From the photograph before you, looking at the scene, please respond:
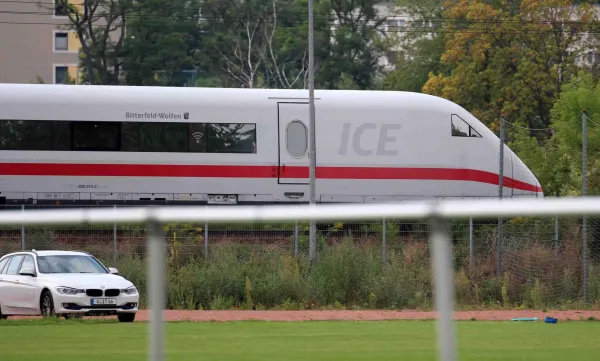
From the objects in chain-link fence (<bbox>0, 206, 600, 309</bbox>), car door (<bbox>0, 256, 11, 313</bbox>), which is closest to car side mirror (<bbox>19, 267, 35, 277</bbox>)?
car door (<bbox>0, 256, 11, 313</bbox>)

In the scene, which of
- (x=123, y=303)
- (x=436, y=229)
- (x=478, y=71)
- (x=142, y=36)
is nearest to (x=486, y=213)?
(x=436, y=229)

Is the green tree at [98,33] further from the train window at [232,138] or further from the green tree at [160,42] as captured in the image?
the train window at [232,138]

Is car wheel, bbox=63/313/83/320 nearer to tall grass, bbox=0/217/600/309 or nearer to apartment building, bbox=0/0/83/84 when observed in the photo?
tall grass, bbox=0/217/600/309

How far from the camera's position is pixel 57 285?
16.7 m

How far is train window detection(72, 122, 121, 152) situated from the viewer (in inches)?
1207

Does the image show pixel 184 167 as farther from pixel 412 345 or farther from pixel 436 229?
pixel 436 229

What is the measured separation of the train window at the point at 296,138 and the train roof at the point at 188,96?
0.79 metres

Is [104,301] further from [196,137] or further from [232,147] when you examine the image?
[232,147]

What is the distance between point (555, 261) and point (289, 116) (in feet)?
42.0

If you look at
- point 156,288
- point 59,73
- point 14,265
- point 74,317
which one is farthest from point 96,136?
point 59,73

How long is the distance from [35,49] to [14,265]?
62.4 meters

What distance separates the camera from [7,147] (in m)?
30.4

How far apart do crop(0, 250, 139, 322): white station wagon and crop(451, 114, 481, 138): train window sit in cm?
1617

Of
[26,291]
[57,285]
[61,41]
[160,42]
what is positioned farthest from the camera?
[61,41]
